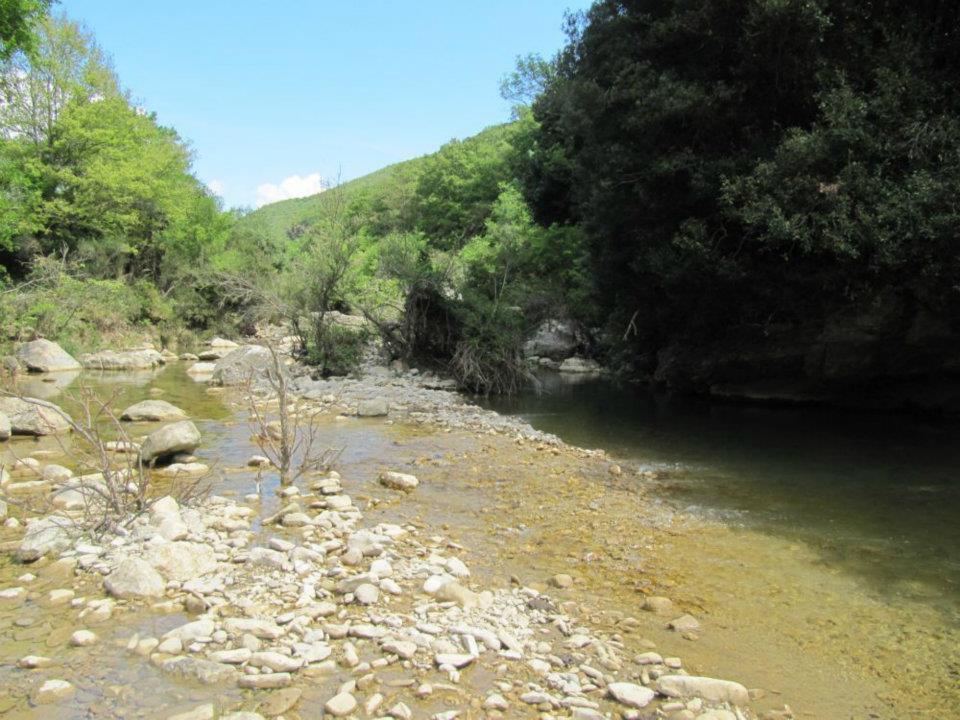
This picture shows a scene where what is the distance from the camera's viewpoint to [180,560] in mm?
5242

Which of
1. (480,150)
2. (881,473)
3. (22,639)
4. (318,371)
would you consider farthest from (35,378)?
(480,150)

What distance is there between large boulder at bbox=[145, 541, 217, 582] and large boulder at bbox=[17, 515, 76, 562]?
89 centimetres

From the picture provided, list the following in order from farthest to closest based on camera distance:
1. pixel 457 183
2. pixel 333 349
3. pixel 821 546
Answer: pixel 457 183
pixel 333 349
pixel 821 546

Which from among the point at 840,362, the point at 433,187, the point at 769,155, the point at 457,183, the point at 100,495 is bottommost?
the point at 100,495

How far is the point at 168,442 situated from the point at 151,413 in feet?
14.3

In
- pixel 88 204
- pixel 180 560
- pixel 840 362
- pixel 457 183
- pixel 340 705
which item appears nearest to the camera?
pixel 340 705

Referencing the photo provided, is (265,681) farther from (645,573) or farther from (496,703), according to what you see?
(645,573)

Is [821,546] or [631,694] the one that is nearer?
[631,694]

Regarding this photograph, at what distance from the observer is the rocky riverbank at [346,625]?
3.78 metres

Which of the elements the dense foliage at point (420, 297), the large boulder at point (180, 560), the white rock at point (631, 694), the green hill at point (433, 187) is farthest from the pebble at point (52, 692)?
the green hill at point (433, 187)

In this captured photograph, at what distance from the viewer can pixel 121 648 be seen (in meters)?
4.15

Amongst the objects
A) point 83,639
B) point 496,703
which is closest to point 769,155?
point 496,703

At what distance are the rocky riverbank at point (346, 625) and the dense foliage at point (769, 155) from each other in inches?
306

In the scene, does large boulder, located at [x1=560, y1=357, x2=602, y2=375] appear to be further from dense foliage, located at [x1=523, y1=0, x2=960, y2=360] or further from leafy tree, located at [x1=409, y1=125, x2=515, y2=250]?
leafy tree, located at [x1=409, y1=125, x2=515, y2=250]
